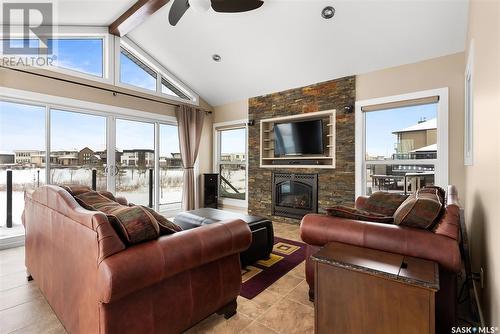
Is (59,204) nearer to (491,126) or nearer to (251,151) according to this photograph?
(491,126)

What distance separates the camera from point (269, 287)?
2271mm

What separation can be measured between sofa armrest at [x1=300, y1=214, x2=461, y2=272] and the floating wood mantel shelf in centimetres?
264

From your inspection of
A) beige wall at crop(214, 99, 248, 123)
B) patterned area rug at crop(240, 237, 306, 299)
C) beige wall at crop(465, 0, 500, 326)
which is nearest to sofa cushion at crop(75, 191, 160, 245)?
patterned area rug at crop(240, 237, 306, 299)

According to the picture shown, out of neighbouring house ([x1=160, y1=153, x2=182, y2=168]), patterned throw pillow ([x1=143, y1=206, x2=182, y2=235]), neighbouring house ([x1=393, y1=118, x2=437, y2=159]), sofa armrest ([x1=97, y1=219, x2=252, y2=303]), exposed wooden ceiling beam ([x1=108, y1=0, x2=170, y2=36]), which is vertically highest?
exposed wooden ceiling beam ([x1=108, y1=0, x2=170, y2=36])

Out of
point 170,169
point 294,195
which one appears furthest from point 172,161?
point 294,195

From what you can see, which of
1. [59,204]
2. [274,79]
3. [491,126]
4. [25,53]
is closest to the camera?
[491,126]

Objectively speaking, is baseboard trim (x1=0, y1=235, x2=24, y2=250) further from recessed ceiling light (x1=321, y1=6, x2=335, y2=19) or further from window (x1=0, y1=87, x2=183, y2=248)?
recessed ceiling light (x1=321, y1=6, x2=335, y2=19)

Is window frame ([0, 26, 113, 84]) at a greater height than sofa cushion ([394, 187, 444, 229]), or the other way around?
window frame ([0, 26, 113, 84])

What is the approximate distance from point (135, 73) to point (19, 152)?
2.27m

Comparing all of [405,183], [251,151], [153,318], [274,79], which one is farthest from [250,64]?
[153,318]

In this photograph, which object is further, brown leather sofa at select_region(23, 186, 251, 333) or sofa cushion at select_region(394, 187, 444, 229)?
sofa cushion at select_region(394, 187, 444, 229)

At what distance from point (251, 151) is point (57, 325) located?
4.13 meters

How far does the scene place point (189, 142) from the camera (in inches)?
214

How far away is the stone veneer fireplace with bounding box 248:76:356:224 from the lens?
4043 mm
